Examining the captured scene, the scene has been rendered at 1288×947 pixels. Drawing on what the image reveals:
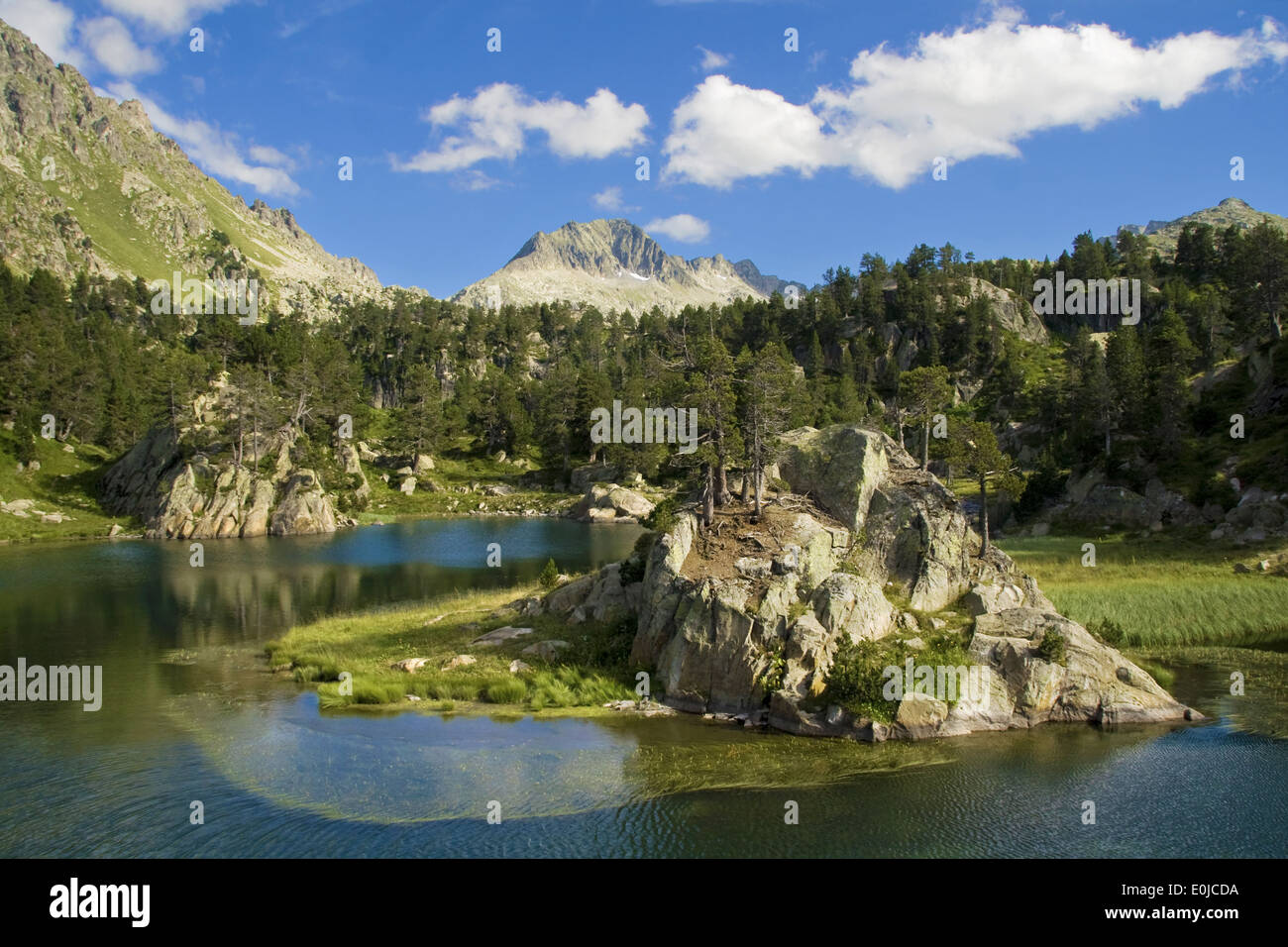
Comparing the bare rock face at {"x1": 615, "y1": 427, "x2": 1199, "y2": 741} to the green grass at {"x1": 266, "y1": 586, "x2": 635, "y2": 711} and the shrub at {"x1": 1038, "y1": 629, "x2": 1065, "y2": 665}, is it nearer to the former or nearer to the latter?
the shrub at {"x1": 1038, "y1": 629, "x2": 1065, "y2": 665}

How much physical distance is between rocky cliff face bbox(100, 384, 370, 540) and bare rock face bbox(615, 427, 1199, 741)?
79.3 m

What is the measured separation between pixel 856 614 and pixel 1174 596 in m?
24.5

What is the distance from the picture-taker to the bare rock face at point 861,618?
27.6m

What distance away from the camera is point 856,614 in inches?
1195

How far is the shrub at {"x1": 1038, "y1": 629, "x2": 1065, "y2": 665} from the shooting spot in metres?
28.2

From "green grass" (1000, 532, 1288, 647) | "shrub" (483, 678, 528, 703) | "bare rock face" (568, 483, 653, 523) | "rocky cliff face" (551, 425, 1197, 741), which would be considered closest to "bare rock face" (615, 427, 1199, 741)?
"rocky cliff face" (551, 425, 1197, 741)

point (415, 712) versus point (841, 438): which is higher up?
point (841, 438)

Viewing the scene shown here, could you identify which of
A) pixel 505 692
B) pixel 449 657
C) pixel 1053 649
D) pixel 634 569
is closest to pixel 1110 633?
pixel 1053 649

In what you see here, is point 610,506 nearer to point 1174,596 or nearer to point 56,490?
point 56,490

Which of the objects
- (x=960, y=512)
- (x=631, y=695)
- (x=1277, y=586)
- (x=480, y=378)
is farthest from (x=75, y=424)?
(x=1277, y=586)

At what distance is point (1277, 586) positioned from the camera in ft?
139
